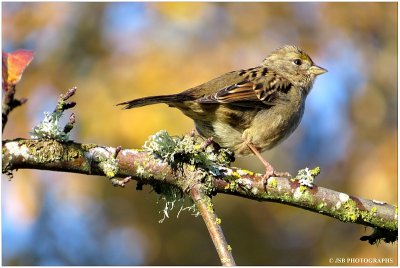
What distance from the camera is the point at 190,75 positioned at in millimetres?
5516

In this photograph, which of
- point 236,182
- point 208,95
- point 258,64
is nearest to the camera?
point 236,182

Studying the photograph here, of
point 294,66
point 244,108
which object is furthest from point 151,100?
point 294,66

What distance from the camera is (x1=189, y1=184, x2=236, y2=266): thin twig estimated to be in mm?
2330

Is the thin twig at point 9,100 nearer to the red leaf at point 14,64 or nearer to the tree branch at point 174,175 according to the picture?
the red leaf at point 14,64

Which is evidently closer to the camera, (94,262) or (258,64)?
(258,64)

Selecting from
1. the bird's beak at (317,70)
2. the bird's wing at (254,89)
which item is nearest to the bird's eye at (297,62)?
the bird's beak at (317,70)

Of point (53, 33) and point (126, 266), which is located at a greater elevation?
point (53, 33)

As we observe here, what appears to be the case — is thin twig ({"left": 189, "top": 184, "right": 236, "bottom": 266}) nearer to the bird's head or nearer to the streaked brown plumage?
the streaked brown plumage

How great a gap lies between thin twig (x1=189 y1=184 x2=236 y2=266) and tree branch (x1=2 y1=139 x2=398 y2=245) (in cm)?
8

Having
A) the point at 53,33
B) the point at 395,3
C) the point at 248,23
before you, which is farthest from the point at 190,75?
the point at 395,3

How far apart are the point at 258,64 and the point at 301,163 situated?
2.04 m

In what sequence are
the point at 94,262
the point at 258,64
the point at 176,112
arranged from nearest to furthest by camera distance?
the point at 176,112
the point at 258,64
the point at 94,262

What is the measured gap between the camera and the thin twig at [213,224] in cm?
233

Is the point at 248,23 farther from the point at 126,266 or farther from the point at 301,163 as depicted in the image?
the point at 126,266
